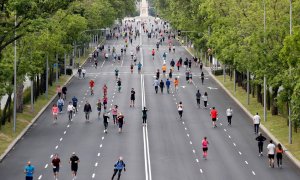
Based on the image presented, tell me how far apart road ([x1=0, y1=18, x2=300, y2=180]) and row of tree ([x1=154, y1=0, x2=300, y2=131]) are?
3143 mm

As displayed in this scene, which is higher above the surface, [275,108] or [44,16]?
[44,16]

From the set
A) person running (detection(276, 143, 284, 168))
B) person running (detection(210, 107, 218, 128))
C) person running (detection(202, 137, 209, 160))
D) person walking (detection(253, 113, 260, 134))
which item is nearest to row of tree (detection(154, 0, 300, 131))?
person walking (detection(253, 113, 260, 134))

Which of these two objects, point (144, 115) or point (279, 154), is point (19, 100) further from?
point (279, 154)

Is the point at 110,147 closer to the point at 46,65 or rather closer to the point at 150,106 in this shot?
the point at 150,106

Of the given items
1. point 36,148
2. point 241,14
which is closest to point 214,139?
point 36,148

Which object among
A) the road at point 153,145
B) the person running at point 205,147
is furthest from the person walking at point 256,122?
the person running at point 205,147

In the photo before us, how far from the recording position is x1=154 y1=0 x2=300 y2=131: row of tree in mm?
45062

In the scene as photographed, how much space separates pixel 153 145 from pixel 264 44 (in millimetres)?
11634

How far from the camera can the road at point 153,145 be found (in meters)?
42.0

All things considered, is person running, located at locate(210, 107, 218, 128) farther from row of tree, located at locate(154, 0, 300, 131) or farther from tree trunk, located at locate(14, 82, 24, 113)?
tree trunk, located at locate(14, 82, 24, 113)

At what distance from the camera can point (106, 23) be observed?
138 m

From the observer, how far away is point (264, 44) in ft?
185

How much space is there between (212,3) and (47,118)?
26.1m

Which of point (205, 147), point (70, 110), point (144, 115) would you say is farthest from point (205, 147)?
point (70, 110)
